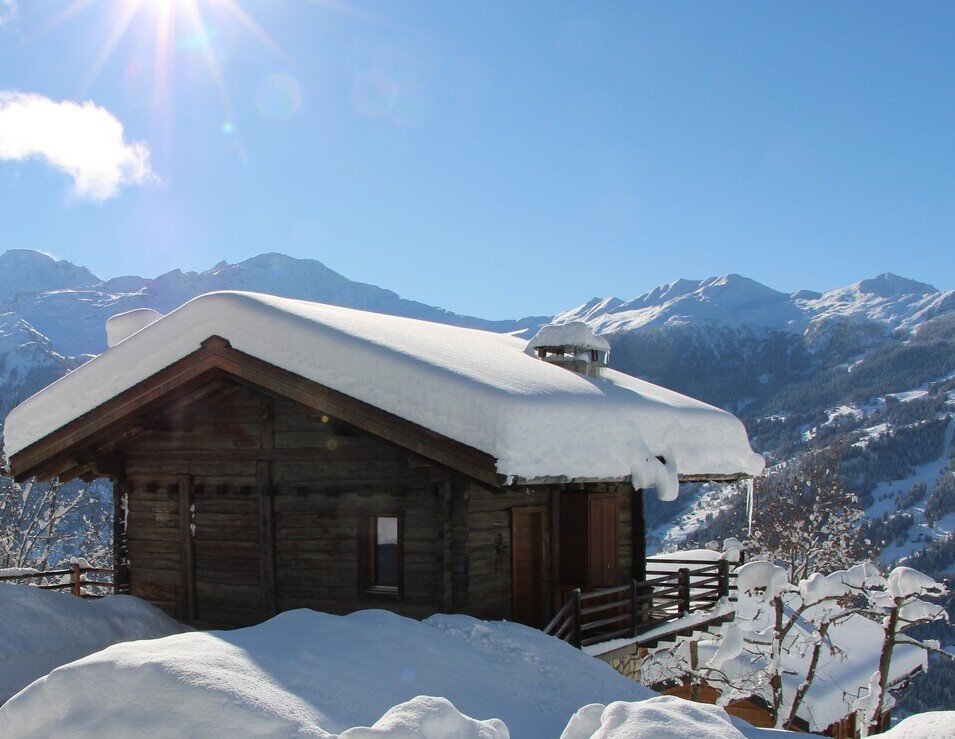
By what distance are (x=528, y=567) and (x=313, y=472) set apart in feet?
10.9

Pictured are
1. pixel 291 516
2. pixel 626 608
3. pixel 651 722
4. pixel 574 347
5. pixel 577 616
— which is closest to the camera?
pixel 651 722

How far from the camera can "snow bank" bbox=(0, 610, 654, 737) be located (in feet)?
16.7

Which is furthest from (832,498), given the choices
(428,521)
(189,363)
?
(189,363)

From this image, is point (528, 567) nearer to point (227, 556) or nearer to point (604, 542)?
point (604, 542)

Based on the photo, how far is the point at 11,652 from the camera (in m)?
9.98

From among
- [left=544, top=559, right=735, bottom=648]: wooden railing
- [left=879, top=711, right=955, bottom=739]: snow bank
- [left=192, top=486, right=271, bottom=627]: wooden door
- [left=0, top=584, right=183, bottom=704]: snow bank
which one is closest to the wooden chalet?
[left=192, top=486, right=271, bottom=627]: wooden door

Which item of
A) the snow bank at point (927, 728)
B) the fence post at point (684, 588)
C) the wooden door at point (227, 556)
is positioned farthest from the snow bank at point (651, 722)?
the fence post at point (684, 588)

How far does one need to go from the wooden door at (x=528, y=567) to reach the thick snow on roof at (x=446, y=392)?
1.77 meters

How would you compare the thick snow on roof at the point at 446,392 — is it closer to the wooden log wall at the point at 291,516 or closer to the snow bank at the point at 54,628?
the wooden log wall at the point at 291,516

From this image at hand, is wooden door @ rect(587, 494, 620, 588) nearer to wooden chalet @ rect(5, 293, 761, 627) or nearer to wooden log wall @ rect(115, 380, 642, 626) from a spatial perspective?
wooden chalet @ rect(5, 293, 761, 627)

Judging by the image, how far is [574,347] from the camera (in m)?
14.0

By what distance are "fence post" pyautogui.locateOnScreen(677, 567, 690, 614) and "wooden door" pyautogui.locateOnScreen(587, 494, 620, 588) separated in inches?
46.8

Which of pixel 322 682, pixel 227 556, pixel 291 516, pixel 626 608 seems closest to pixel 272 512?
pixel 291 516

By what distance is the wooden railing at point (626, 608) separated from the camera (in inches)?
422
